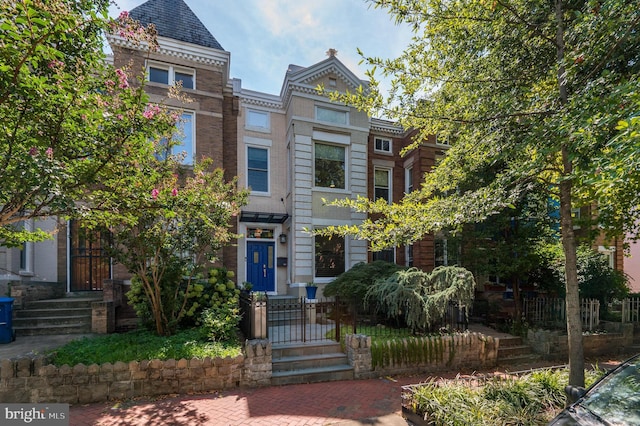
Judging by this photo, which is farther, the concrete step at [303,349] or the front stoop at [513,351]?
the front stoop at [513,351]

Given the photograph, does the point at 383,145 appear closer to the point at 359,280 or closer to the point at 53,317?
the point at 359,280

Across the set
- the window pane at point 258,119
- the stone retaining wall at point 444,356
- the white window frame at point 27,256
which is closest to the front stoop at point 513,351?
the stone retaining wall at point 444,356

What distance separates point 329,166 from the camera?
12.8 m

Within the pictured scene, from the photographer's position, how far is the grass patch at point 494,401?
4.12m

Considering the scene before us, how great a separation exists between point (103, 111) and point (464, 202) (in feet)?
18.5

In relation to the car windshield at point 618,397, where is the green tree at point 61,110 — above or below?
above

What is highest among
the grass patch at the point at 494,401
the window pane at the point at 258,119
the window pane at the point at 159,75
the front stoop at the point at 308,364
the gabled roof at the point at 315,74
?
the gabled roof at the point at 315,74

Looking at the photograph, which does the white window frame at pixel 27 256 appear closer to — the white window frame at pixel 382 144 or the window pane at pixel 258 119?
the window pane at pixel 258 119

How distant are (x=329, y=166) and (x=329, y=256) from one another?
3.86 metres

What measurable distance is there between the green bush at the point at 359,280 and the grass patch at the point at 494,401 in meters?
4.54

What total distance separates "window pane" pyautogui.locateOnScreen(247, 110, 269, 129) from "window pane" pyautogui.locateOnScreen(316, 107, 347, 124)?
236 cm

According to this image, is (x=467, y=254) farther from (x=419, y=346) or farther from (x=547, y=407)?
(x=547, y=407)

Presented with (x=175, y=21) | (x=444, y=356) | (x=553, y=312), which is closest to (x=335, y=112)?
(x=175, y=21)

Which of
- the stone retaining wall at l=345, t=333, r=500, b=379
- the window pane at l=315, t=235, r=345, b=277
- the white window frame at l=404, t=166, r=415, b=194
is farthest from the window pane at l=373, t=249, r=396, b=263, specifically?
the stone retaining wall at l=345, t=333, r=500, b=379
